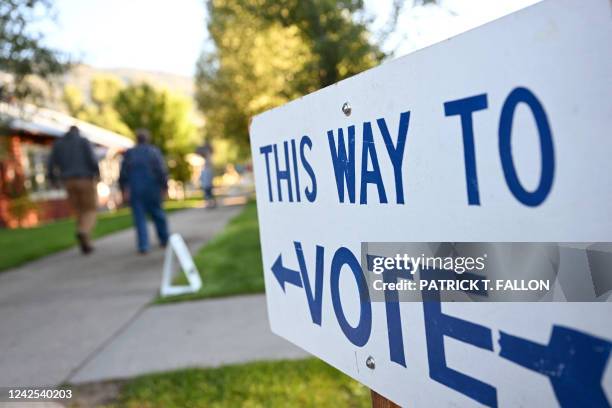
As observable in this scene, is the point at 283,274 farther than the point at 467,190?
Yes

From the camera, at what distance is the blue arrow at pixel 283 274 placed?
1.46m

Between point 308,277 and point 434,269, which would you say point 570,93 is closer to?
point 434,269

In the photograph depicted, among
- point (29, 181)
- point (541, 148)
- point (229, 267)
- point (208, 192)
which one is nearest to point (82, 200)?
point (229, 267)

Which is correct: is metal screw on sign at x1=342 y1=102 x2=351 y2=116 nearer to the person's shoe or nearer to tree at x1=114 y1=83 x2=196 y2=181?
the person's shoe

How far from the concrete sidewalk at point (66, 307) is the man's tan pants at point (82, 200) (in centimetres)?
56

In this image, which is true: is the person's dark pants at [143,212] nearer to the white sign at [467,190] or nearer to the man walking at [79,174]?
the man walking at [79,174]

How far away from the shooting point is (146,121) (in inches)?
1441

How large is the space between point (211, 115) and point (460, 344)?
22987 millimetres

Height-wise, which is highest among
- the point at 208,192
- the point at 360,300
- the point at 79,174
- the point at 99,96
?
the point at 99,96

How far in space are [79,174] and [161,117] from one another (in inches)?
1113

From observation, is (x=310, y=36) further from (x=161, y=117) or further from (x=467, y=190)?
(x=161, y=117)

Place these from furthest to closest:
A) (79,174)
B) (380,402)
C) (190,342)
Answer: (79,174), (190,342), (380,402)

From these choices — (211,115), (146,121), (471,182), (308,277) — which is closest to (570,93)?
(471,182)

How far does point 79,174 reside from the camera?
9047mm
